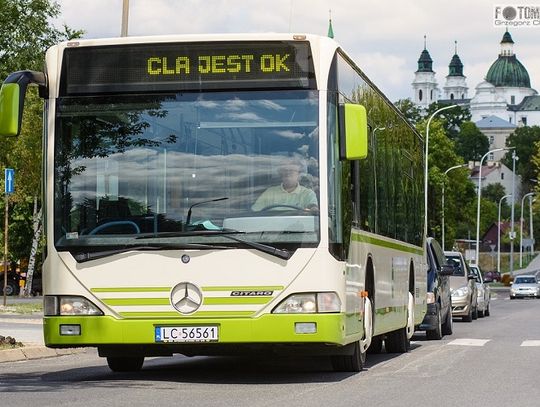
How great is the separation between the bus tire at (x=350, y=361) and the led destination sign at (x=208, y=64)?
128 inches

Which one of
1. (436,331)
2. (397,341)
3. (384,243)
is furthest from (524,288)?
(384,243)

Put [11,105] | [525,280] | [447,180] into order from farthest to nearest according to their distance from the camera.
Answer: [447,180] → [525,280] → [11,105]

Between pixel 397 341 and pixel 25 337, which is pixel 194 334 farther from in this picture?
pixel 25 337

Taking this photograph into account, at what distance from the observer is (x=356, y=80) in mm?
16453

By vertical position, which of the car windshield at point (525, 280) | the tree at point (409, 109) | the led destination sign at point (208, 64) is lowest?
the car windshield at point (525, 280)

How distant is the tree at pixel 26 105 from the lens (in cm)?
3500

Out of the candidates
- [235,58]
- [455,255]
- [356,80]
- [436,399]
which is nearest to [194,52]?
[235,58]

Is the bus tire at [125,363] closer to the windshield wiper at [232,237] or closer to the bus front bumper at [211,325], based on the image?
the bus front bumper at [211,325]

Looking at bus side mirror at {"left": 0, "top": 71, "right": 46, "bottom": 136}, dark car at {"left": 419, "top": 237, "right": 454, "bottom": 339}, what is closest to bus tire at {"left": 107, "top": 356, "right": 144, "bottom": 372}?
bus side mirror at {"left": 0, "top": 71, "right": 46, "bottom": 136}

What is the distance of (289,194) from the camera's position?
14.3m

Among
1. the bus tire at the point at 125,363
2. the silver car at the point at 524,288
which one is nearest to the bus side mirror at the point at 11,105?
the bus tire at the point at 125,363

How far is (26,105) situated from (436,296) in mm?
29728

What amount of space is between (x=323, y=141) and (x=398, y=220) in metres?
6.29

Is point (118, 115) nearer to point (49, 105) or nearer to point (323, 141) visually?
point (49, 105)
